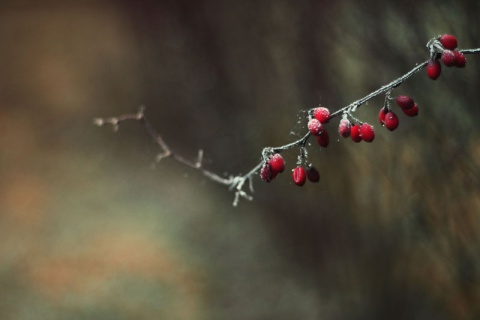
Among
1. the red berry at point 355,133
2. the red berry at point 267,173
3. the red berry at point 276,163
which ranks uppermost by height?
the red berry at point 355,133

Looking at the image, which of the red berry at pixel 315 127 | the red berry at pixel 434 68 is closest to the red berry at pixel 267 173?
the red berry at pixel 315 127

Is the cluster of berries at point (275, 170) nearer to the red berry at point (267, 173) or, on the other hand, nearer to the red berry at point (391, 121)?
the red berry at point (267, 173)

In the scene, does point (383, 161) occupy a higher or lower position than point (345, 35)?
lower

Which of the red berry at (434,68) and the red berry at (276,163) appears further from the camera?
the red berry at (276,163)

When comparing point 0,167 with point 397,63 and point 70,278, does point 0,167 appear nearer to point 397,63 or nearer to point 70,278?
point 70,278

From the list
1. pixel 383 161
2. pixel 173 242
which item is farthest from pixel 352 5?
pixel 173 242

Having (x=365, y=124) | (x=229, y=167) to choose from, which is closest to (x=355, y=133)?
(x=365, y=124)
